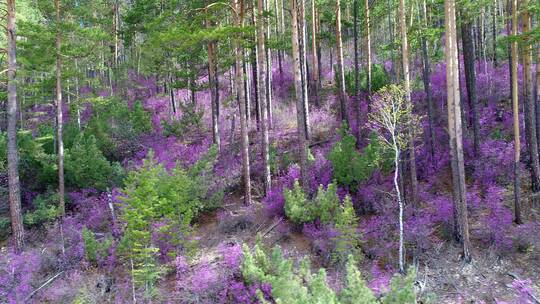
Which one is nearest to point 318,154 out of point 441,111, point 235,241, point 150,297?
point 235,241

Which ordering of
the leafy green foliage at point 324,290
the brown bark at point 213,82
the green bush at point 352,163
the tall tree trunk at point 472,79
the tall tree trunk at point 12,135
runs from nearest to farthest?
the leafy green foliage at point 324,290
the tall tree trunk at point 12,135
the green bush at point 352,163
the tall tree trunk at point 472,79
the brown bark at point 213,82

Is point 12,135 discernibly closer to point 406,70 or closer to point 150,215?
point 150,215

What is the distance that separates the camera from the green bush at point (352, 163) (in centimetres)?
1463

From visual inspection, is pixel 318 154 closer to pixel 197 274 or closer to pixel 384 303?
pixel 197 274

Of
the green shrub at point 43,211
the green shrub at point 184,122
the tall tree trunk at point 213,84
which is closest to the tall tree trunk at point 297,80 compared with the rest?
the tall tree trunk at point 213,84

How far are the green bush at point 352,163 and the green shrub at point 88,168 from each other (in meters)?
8.94

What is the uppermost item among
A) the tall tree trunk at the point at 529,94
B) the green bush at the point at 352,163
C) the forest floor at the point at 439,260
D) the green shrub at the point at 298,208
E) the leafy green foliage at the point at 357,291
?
the tall tree trunk at the point at 529,94

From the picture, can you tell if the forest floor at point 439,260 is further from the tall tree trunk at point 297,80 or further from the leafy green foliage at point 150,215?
the tall tree trunk at point 297,80

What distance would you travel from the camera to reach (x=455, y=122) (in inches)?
470

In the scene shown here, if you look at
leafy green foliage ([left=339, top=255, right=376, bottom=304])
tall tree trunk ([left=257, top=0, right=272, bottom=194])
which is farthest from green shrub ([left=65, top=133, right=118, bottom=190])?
leafy green foliage ([left=339, top=255, right=376, bottom=304])

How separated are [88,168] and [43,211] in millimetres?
2407

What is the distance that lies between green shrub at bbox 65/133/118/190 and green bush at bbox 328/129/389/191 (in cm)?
894

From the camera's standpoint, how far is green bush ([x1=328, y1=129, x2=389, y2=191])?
48.0 feet

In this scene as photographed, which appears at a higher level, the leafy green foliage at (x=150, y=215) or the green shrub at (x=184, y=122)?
the green shrub at (x=184, y=122)
